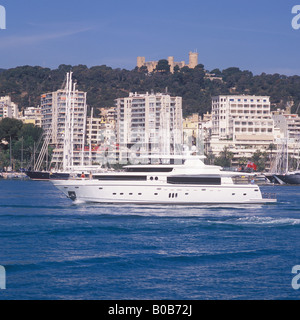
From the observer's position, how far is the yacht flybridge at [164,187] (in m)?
42.4

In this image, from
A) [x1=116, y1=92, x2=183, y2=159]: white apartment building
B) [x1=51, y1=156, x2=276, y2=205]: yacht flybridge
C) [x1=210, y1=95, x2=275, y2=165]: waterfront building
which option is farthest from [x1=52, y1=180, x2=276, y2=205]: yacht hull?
[x1=116, y1=92, x2=183, y2=159]: white apartment building

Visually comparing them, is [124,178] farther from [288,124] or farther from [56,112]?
[288,124]

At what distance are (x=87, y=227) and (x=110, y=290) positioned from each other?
13122mm

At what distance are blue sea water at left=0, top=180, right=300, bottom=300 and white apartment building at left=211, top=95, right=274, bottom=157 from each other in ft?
318

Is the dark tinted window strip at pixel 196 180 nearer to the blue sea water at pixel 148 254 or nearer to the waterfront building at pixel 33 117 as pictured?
the blue sea water at pixel 148 254

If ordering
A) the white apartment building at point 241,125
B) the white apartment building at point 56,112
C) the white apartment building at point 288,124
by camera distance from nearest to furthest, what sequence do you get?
the white apartment building at point 241,125 → the white apartment building at point 56,112 → the white apartment building at point 288,124

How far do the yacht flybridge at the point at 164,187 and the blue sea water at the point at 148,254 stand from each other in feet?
9.08

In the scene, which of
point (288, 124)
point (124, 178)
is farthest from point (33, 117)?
point (124, 178)

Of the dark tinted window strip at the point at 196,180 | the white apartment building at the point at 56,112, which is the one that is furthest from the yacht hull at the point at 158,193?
the white apartment building at the point at 56,112

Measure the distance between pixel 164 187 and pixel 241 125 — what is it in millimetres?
103268

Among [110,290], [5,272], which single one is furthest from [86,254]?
[110,290]

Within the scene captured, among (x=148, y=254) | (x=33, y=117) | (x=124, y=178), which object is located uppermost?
(x=33, y=117)

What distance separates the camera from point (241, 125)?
144 m
